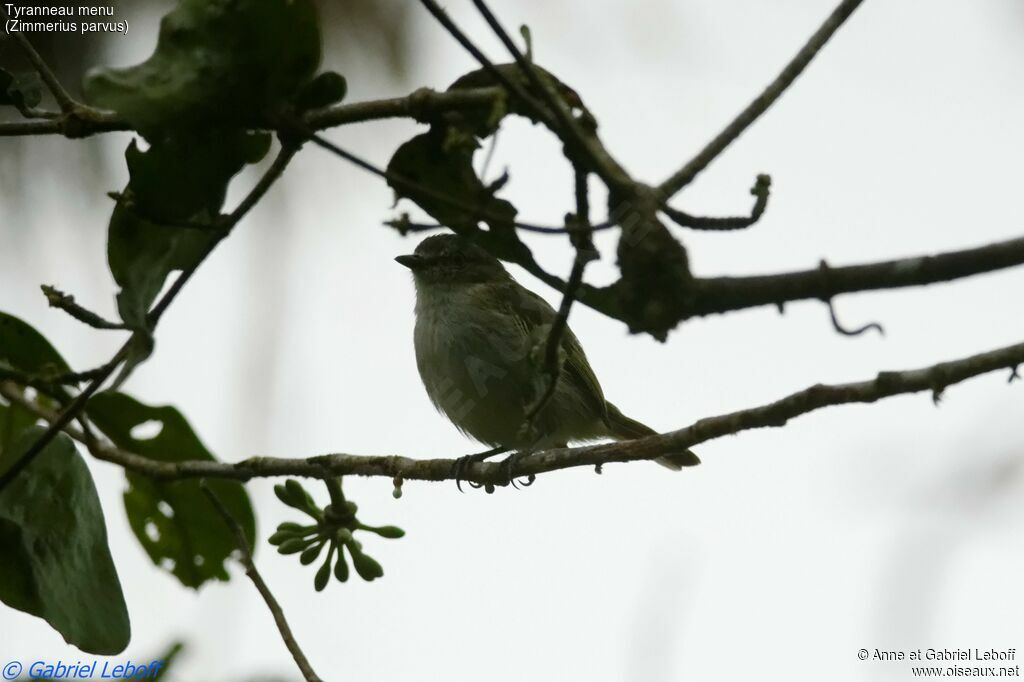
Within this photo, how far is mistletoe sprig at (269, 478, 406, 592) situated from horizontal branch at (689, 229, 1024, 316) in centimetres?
174

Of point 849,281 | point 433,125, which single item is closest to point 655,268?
point 849,281

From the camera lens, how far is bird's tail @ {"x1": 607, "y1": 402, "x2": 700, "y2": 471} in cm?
589

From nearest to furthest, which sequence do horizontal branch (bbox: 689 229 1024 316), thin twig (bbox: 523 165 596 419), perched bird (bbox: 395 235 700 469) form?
horizontal branch (bbox: 689 229 1024 316) < thin twig (bbox: 523 165 596 419) < perched bird (bbox: 395 235 700 469)

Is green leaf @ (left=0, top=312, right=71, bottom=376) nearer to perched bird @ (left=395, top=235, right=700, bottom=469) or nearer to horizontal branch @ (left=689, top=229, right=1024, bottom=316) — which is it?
perched bird @ (left=395, top=235, right=700, bottom=469)

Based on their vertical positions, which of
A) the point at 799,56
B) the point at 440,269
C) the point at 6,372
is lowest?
the point at 6,372

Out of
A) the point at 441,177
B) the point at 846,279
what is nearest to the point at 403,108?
the point at 441,177

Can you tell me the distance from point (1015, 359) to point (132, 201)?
6.58ft

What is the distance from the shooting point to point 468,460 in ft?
15.4

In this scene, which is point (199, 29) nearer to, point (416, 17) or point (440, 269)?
point (440, 269)

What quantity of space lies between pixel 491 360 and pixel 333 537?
1923mm

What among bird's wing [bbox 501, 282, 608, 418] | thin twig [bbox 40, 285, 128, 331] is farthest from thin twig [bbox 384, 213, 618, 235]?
bird's wing [bbox 501, 282, 608, 418]

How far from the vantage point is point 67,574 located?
329 centimetres

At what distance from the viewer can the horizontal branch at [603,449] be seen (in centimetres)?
212

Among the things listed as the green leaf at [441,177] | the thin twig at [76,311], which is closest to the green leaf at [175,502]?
the thin twig at [76,311]
